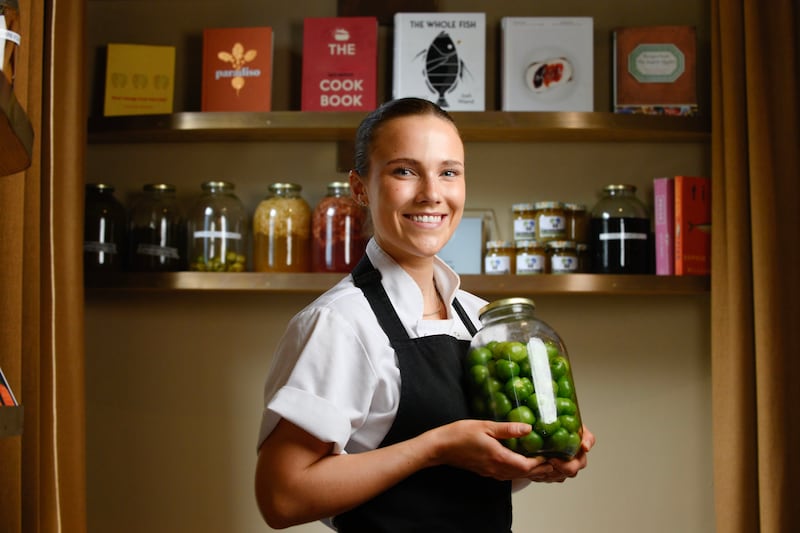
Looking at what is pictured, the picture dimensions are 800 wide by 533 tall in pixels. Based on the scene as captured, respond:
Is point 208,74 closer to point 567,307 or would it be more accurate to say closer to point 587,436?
point 567,307

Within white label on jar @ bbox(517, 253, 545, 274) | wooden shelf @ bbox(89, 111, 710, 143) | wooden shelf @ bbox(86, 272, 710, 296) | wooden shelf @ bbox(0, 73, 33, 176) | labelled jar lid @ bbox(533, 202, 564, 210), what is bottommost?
wooden shelf @ bbox(86, 272, 710, 296)

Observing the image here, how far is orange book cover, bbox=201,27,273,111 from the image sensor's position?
2.41 metres

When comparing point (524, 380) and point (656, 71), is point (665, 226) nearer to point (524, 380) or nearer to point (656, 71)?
point (656, 71)

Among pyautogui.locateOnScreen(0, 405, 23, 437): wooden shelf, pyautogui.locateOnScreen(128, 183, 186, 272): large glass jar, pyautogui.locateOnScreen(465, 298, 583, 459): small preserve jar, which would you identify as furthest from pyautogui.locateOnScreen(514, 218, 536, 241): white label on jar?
pyautogui.locateOnScreen(0, 405, 23, 437): wooden shelf

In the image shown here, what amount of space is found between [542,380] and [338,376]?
26 centimetres

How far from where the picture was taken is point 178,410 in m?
2.50

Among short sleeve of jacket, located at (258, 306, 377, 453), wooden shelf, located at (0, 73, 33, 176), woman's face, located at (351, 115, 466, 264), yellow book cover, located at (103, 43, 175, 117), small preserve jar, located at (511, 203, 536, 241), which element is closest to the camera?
wooden shelf, located at (0, 73, 33, 176)

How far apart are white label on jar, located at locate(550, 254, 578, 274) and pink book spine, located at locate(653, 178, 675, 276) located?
221 mm

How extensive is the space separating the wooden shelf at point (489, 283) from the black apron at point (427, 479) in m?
1.04

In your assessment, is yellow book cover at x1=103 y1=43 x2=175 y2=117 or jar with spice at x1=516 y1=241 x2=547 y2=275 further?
yellow book cover at x1=103 y1=43 x2=175 y2=117

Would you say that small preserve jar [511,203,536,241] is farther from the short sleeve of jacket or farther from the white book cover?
the short sleeve of jacket

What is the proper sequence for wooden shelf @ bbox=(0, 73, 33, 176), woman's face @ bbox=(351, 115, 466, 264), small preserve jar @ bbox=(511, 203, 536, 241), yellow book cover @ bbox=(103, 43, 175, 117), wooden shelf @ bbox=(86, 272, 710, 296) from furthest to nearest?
yellow book cover @ bbox=(103, 43, 175, 117), small preserve jar @ bbox=(511, 203, 536, 241), wooden shelf @ bbox=(86, 272, 710, 296), woman's face @ bbox=(351, 115, 466, 264), wooden shelf @ bbox=(0, 73, 33, 176)

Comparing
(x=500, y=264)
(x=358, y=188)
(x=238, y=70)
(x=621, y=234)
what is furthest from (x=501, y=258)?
(x=358, y=188)

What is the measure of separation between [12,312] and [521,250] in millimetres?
1278
